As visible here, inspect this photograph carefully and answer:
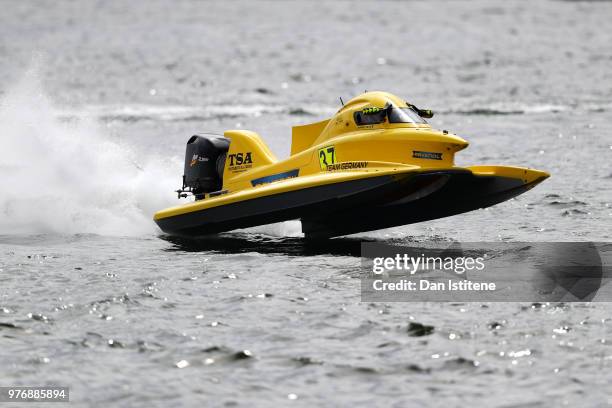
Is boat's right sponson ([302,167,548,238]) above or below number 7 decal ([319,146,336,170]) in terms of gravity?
below

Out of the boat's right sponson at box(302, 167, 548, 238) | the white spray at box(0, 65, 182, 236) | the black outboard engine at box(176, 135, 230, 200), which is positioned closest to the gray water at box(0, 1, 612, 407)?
the white spray at box(0, 65, 182, 236)

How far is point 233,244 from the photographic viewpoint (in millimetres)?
13031

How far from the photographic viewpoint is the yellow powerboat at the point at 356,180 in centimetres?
1199

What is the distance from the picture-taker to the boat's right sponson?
12.0m

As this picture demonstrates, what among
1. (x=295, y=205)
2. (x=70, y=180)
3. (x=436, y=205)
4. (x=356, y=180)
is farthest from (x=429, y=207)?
(x=70, y=180)

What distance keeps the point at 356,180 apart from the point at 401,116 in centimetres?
114

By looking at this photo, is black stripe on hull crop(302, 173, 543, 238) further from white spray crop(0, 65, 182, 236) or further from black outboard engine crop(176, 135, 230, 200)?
A: white spray crop(0, 65, 182, 236)

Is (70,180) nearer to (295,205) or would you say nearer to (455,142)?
(295,205)

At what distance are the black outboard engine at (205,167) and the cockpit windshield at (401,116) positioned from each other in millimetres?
2664

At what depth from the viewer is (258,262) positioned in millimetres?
11578

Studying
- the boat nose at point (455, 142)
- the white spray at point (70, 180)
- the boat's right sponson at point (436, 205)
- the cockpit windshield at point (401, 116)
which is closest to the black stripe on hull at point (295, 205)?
the boat's right sponson at point (436, 205)

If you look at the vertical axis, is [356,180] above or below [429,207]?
above

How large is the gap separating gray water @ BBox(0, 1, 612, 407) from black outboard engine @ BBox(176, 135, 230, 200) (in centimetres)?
83

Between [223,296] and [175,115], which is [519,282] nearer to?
[223,296]
